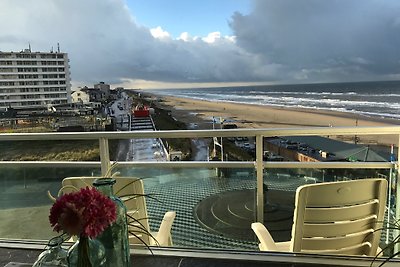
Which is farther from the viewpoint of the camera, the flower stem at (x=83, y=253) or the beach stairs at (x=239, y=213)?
the beach stairs at (x=239, y=213)

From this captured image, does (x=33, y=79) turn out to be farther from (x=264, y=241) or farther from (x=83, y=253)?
(x=83, y=253)

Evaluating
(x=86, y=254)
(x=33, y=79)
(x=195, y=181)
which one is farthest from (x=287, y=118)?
(x=86, y=254)

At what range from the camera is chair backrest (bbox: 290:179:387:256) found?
5.12ft

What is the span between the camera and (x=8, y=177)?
2.91 meters

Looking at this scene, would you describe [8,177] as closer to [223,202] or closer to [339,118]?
[223,202]

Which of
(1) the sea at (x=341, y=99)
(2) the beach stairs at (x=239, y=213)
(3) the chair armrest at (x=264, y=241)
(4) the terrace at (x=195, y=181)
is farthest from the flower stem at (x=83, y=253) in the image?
(1) the sea at (x=341, y=99)

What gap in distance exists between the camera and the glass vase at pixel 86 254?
0.78m

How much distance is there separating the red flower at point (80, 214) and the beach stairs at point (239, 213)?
1.74 meters

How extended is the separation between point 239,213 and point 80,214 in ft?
6.66

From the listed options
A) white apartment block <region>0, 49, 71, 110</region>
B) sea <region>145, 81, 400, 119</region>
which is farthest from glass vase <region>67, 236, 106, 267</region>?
sea <region>145, 81, 400, 119</region>

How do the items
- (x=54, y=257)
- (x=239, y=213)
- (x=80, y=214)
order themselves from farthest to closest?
(x=239, y=213) → (x=54, y=257) → (x=80, y=214)

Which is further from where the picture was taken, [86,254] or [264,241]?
[264,241]

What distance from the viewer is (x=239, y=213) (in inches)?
104

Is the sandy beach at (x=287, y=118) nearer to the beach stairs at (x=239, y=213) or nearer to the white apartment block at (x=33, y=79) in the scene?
the white apartment block at (x=33, y=79)
